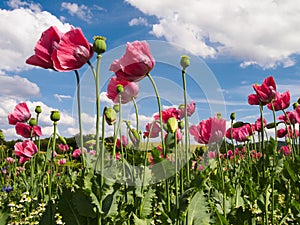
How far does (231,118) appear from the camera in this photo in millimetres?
3367

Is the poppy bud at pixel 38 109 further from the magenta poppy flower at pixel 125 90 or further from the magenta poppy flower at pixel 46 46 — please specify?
the magenta poppy flower at pixel 46 46

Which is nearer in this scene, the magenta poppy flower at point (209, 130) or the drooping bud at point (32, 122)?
the magenta poppy flower at point (209, 130)

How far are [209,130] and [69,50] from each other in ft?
3.43

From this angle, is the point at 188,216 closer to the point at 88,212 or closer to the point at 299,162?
the point at 88,212

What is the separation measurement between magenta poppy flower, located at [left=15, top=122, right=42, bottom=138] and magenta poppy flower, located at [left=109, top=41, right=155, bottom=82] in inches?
56.1

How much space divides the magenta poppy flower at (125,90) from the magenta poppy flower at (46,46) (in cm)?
48

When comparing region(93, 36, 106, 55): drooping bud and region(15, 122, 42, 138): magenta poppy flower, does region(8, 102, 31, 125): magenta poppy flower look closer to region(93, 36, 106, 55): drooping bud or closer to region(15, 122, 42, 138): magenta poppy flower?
region(15, 122, 42, 138): magenta poppy flower

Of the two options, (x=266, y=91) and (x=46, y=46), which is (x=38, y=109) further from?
(x=266, y=91)

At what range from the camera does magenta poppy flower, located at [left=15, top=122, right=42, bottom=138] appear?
2.81 m

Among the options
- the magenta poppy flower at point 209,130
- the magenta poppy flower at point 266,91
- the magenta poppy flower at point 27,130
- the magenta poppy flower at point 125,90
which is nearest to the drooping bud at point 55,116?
the magenta poppy flower at point 125,90

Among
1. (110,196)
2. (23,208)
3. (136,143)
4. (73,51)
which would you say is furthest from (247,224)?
(23,208)

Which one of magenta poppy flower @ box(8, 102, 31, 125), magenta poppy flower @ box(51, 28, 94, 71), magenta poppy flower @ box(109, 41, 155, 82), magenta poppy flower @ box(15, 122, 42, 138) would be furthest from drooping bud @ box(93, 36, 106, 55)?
magenta poppy flower @ box(8, 102, 31, 125)

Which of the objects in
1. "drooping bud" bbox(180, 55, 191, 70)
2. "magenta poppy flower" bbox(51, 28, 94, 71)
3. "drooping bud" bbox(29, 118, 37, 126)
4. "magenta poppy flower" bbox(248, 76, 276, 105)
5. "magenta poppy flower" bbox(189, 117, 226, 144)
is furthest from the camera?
"drooping bud" bbox(29, 118, 37, 126)

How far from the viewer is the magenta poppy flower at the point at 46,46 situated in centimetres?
146
